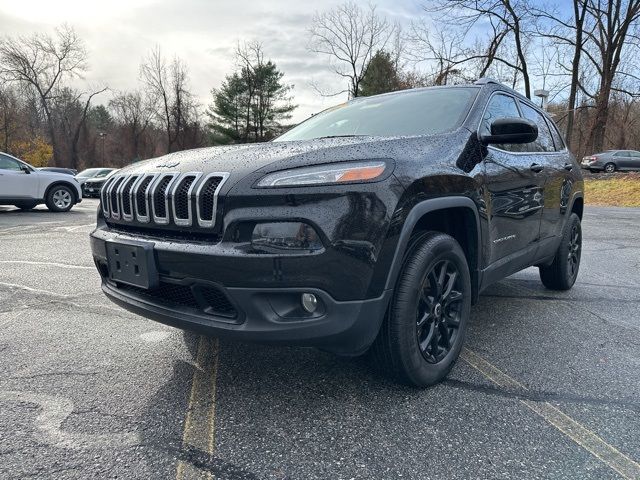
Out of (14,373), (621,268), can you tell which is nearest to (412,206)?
(14,373)

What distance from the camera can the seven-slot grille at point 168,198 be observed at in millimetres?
2033

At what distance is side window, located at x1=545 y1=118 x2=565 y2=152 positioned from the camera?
4.30m

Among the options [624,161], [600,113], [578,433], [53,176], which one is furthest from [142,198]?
[600,113]

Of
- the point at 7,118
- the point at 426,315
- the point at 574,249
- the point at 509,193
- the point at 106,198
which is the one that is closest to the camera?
the point at 426,315

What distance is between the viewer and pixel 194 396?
7.49 feet

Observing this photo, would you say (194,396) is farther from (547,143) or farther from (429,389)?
(547,143)

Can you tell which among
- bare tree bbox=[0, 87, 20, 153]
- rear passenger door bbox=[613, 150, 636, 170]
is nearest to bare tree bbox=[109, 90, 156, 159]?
bare tree bbox=[0, 87, 20, 153]

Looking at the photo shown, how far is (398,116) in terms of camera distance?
3.09 meters

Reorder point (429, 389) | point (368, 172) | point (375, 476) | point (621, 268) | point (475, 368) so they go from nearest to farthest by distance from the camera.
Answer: point (375, 476), point (368, 172), point (429, 389), point (475, 368), point (621, 268)

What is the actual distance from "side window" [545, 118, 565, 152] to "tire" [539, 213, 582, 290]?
67cm

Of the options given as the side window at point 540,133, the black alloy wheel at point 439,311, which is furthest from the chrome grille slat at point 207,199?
the side window at point 540,133

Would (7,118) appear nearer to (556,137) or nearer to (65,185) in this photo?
(65,185)

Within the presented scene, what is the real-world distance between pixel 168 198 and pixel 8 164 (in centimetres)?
1082

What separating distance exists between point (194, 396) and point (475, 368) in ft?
5.06
